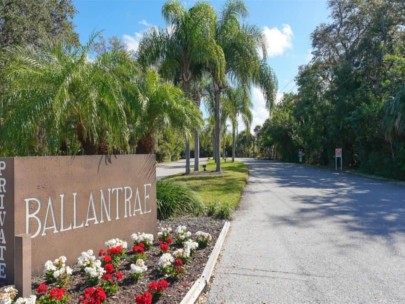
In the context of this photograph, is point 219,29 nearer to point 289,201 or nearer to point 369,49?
point 289,201

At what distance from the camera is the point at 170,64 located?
62.1 ft

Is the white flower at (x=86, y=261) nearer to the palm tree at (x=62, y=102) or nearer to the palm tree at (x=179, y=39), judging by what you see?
the palm tree at (x=62, y=102)

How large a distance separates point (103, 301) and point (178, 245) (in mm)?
2795

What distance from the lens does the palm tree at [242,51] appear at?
19.9 meters

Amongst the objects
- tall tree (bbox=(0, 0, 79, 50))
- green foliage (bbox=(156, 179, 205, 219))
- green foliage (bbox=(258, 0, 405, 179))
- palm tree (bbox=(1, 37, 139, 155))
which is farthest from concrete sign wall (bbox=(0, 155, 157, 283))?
green foliage (bbox=(258, 0, 405, 179))

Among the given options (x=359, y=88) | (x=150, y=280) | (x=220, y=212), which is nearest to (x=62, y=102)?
(x=150, y=280)

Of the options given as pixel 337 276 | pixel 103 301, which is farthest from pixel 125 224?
pixel 337 276

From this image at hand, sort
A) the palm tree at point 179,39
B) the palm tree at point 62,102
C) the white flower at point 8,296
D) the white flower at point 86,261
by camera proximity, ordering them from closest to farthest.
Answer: the white flower at point 8,296 < the white flower at point 86,261 < the palm tree at point 62,102 < the palm tree at point 179,39

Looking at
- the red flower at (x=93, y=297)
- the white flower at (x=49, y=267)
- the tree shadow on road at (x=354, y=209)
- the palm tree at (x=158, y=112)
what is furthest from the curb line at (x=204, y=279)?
the palm tree at (x=158, y=112)

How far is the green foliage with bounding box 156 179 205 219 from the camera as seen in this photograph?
9297mm

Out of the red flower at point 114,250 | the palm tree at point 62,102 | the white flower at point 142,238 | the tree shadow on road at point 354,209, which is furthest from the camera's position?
the tree shadow on road at point 354,209

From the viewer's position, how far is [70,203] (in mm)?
5109

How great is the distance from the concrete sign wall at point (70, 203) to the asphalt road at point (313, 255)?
1.75 meters

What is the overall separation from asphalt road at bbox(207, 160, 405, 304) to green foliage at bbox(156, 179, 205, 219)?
3.85 ft
